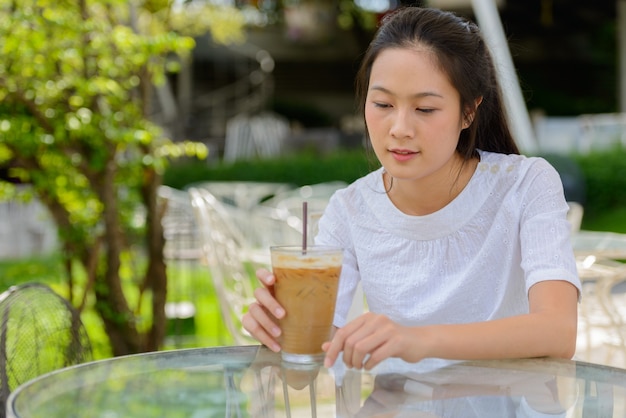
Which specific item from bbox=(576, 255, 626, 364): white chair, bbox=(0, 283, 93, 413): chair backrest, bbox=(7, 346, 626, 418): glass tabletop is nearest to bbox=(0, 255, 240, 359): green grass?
bbox=(0, 283, 93, 413): chair backrest

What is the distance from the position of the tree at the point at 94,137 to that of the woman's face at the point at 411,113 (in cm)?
160

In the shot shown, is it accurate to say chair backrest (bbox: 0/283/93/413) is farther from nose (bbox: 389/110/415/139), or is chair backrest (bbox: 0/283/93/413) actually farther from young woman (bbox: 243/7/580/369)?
nose (bbox: 389/110/415/139)

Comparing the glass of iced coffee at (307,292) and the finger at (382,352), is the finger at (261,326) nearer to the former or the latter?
the glass of iced coffee at (307,292)

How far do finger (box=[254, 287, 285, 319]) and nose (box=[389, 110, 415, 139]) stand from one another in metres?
0.32

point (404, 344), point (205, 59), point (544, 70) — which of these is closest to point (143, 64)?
point (404, 344)

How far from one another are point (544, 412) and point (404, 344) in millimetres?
197

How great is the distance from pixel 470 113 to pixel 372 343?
53cm

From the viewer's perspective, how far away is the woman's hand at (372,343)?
1.21m

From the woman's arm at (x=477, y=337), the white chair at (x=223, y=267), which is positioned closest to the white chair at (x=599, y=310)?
the white chair at (x=223, y=267)

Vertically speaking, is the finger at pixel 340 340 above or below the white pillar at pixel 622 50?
below

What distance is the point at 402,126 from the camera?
1425 millimetres

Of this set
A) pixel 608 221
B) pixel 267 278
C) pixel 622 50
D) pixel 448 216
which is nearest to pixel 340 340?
pixel 267 278

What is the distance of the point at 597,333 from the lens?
339cm

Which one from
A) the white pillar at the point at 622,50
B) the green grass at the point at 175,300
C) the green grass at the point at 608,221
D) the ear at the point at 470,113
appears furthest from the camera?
the white pillar at the point at 622,50
